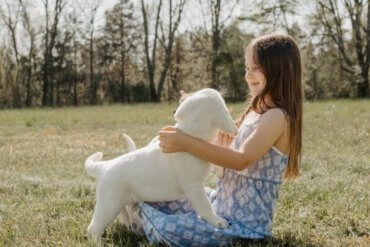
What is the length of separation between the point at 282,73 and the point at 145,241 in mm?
1329

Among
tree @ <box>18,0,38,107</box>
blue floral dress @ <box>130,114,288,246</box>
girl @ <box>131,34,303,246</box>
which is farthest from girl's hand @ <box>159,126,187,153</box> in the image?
tree @ <box>18,0,38,107</box>

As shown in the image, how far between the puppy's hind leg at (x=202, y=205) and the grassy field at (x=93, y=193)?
354 millimetres

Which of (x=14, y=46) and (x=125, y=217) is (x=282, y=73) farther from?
(x=14, y=46)

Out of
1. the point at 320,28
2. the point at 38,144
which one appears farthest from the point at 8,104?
the point at 38,144

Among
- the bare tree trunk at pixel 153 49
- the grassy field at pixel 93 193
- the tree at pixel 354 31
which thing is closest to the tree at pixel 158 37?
the bare tree trunk at pixel 153 49

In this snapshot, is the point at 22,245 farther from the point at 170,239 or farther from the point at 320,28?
the point at 320,28

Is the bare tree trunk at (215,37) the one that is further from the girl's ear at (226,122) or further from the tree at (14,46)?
the girl's ear at (226,122)

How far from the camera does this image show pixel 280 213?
440cm

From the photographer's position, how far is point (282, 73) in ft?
11.0

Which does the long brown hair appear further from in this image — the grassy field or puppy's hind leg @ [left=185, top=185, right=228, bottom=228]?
the grassy field

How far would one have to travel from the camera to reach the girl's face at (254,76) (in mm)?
3434

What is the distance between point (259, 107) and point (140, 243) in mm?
1104

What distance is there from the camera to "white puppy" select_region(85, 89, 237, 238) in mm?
3152

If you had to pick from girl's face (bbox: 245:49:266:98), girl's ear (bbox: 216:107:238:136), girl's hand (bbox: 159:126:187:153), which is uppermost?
girl's face (bbox: 245:49:266:98)
